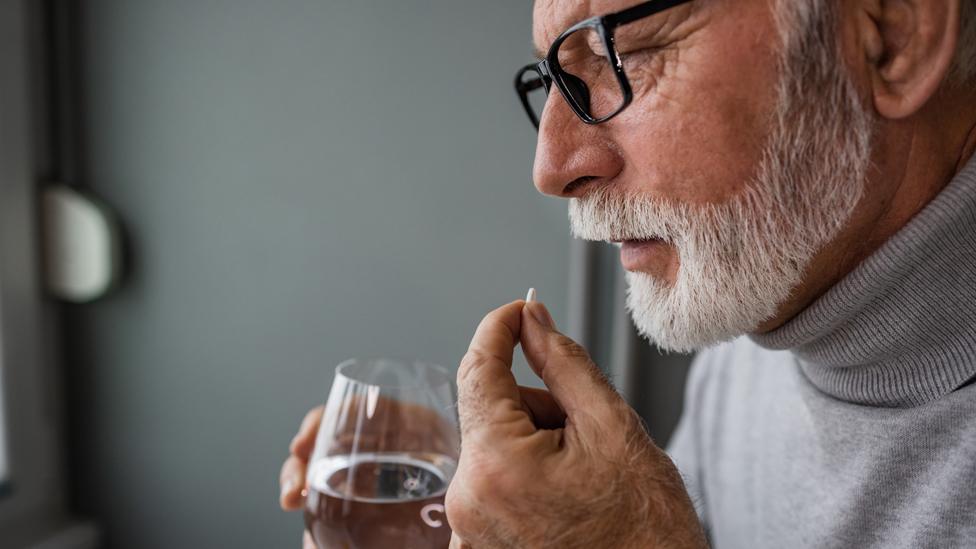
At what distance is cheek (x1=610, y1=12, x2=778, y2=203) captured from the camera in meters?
0.66

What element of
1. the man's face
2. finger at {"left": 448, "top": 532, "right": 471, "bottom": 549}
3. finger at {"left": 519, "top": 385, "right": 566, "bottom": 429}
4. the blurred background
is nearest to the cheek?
the man's face

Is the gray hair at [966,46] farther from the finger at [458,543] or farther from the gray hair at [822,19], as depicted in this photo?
the finger at [458,543]

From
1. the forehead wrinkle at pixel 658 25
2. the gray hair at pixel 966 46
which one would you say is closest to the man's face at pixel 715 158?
the forehead wrinkle at pixel 658 25

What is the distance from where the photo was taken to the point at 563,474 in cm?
59

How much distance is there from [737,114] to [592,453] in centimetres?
33

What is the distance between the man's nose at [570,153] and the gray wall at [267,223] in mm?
490

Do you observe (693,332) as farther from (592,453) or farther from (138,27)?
(138,27)

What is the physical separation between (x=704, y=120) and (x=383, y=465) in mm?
445

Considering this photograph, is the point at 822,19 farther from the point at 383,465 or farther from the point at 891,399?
the point at 383,465

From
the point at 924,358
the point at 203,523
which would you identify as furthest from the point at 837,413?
the point at 203,523

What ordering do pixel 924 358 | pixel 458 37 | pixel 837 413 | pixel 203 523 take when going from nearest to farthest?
pixel 924 358 < pixel 837 413 < pixel 458 37 < pixel 203 523

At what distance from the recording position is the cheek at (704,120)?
0.66 m

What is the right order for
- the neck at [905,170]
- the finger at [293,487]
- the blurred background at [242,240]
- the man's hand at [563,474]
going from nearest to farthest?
the man's hand at [563,474]
the neck at [905,170]
the finger at [293,487]
the blurred background at [242,240]

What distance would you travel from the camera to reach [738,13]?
65 centimetres
